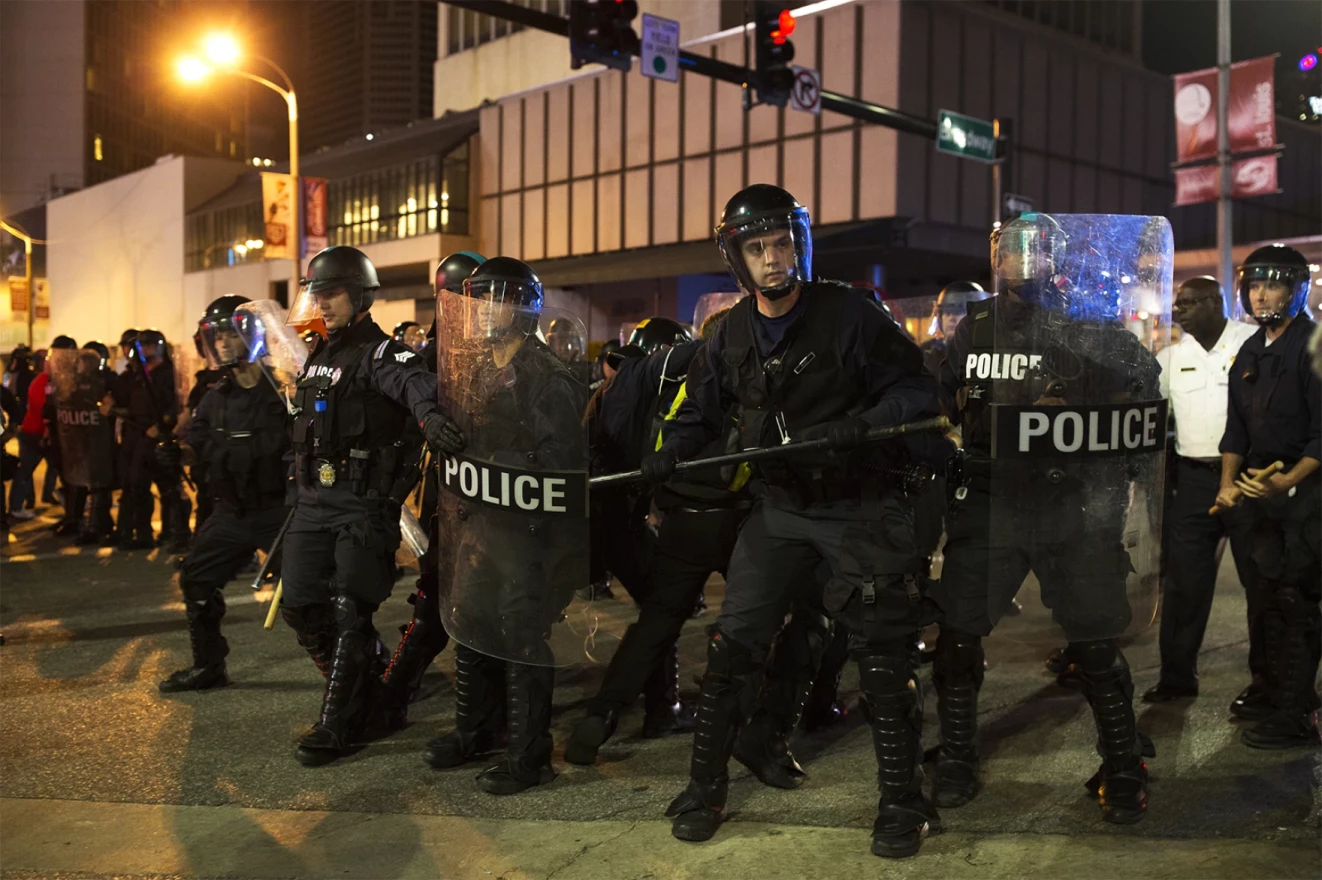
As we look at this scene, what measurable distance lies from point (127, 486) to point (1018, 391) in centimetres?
905

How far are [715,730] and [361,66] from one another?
173663mm

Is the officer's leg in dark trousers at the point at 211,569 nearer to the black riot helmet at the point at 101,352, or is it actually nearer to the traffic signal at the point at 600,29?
the black riot helmet at the point at 101,352

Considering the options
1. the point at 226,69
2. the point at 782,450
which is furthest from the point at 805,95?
the point at 226,69

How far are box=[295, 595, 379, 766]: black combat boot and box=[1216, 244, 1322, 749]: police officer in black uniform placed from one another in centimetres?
349

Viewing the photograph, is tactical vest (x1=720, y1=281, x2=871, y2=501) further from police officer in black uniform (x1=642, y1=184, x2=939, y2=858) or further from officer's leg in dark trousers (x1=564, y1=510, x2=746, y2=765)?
officer's leg in dark trousers (x1=564, y1=510, x2=746, y2=765)

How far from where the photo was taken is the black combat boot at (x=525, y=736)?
4289 mm

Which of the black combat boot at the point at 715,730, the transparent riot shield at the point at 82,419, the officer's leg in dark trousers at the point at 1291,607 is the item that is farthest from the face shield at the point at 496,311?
the transparent riot shield at the point at 82,419

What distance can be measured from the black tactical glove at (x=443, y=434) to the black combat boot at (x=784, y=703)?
1.43 m

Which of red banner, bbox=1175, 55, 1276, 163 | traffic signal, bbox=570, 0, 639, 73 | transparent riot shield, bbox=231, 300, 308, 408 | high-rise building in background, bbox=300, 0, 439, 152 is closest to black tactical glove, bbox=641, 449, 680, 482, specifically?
transparent riot shield, bbox=231, 300, 308, 408

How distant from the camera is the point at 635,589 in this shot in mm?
4867

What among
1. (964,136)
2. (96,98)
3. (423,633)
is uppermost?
(96,98)

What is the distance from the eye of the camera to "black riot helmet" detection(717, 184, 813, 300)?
382cm

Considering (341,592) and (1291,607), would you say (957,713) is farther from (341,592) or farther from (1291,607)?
(341,592)

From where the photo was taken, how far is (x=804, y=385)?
3.80 meters
